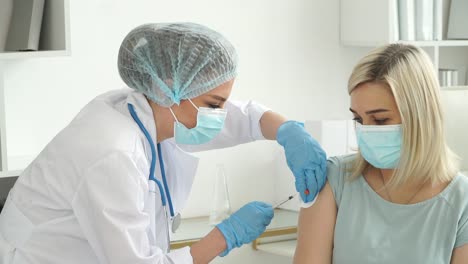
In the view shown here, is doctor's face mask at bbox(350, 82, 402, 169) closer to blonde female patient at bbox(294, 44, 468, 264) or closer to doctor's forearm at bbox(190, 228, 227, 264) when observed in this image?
blonde female patient at bbox(294, 44, 468, 264)

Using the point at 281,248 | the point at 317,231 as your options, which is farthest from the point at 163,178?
the point at 281,248

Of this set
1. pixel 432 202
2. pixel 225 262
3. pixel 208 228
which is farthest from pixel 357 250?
pixel 225 262

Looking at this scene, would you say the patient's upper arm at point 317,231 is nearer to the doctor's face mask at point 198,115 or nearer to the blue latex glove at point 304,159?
the blue latex glove at point 304,159

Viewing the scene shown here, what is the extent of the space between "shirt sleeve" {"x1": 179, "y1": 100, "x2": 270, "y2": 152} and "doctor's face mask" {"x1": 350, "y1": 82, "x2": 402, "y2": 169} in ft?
1.41

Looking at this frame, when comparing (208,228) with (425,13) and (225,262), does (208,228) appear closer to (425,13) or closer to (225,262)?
(225,262)

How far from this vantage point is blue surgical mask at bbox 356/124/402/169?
6.47 ft

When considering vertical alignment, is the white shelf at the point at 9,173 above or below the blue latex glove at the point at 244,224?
above

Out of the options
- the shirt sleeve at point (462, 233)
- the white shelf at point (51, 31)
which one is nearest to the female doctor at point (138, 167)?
the shirt sleeve at point (462, 233)

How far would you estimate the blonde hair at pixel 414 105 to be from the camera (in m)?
1.96

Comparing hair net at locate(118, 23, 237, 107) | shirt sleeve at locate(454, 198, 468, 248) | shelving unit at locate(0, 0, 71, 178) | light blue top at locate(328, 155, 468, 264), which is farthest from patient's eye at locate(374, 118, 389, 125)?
shelving unit at locate(0, 0, 71, 178)

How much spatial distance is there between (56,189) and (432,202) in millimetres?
923

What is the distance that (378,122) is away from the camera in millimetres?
1987

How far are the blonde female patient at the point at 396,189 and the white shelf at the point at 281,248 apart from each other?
1120 millimetres

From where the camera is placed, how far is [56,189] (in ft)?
6.09
